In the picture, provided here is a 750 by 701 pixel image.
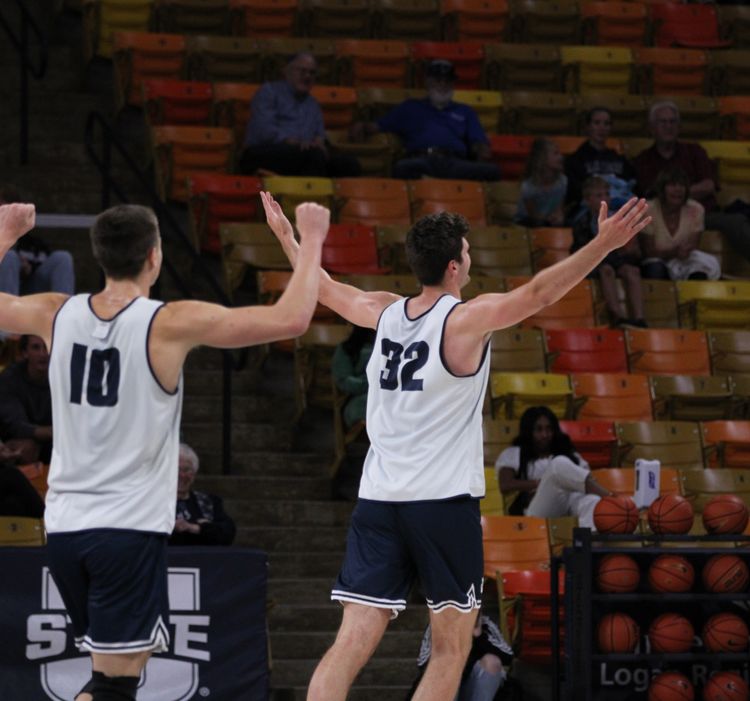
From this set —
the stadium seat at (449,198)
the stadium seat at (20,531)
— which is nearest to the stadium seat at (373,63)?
the stadium seat at (449,198)

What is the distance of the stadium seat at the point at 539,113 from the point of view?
15.8 m

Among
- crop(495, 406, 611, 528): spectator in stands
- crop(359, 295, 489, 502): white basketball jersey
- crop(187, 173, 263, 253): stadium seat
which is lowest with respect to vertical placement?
crop(495, 406, 611, 528): spectator in stands

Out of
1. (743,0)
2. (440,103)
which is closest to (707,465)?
(440,103)

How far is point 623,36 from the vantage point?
17109 mm

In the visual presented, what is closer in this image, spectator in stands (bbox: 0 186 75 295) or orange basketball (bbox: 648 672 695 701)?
orange basketball (bbox: 648 672 695 701)

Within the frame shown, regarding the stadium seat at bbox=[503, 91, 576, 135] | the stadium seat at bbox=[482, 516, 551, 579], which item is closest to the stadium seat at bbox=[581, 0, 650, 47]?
the stadium seat at bbox=[503, 91, 576, 135]

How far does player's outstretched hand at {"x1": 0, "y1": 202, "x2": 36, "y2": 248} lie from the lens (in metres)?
5.87

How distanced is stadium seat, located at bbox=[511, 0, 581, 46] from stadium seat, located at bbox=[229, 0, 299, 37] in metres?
2.23

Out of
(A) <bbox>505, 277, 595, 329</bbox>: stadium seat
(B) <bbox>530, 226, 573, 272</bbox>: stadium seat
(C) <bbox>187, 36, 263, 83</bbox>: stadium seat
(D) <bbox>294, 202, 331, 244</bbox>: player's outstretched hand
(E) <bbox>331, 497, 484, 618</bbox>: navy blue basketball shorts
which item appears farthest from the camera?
(C) <bbox>187, 36, 263, 83</bbox>: stadium seat

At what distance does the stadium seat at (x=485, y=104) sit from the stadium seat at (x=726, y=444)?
4.70 metres

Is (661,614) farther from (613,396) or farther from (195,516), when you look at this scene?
(613,396)

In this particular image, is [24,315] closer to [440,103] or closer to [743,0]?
[440,103]

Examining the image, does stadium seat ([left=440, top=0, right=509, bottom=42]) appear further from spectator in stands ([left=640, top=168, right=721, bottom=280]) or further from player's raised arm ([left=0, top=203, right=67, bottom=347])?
player's raised arm ([left=0, top=203, right=67, bottom=347])

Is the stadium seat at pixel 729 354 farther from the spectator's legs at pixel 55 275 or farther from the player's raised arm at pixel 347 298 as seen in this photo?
the player's raised arm at pixel 347 298
